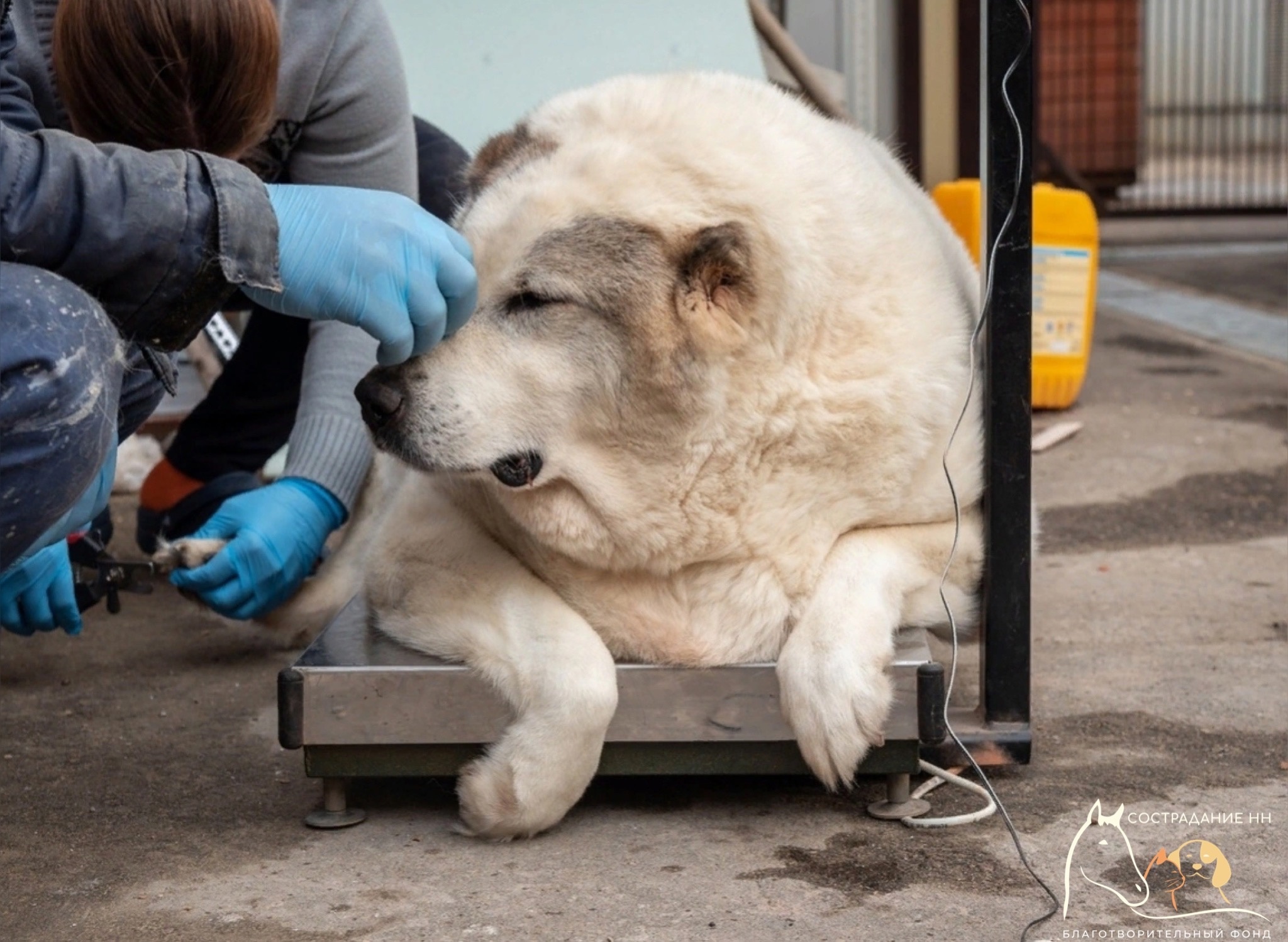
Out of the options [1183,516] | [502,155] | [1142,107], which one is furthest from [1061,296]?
[1142,107]

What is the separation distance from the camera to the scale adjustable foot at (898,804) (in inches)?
86.6

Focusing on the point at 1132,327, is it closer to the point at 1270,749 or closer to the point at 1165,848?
the point at 1270,749

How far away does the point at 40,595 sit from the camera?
8.61ft

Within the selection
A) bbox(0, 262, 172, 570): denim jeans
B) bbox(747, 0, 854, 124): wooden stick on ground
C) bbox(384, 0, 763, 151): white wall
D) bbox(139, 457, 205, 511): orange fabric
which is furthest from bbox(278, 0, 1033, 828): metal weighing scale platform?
bbox(747, 0, 854, 124): wooden stick on ground

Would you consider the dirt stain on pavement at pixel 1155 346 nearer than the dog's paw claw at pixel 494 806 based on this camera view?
No

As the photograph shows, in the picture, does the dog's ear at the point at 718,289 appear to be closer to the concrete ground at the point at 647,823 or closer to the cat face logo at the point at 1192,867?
the concrete ground at the point at 647,823

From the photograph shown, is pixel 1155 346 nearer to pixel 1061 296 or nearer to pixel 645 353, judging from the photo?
pixel 1061 296

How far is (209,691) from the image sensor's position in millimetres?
2914

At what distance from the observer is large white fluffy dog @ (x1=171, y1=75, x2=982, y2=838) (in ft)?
7.10

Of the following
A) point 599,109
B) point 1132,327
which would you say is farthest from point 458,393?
point 1132,327

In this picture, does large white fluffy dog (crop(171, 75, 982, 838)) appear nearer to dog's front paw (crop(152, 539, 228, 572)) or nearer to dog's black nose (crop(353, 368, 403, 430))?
dog's black nose (crop(353, 368, 403, 430))

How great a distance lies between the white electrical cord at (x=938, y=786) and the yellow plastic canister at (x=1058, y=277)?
3127mm

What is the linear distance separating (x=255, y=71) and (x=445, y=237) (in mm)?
506

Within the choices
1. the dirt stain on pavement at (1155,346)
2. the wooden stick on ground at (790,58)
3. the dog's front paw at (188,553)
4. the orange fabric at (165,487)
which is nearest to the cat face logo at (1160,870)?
the dog's front paw at (188,553)
